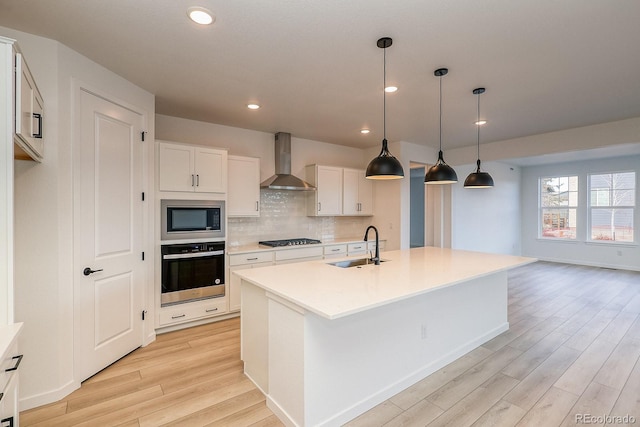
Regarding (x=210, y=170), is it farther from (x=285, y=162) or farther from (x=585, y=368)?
(x=585, y=368)

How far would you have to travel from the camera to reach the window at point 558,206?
7.71 meters

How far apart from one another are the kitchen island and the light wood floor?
148mm

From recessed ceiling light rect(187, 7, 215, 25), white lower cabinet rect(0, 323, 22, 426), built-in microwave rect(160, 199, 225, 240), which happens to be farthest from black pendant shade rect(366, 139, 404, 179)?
white lower cabinet rect(0, 323, 22, 426)

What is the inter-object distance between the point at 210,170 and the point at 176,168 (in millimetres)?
390

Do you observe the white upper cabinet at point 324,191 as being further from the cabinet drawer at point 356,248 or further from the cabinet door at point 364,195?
the cabinet drawer at point 356,248

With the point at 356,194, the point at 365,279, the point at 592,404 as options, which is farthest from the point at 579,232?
the point at 365,279

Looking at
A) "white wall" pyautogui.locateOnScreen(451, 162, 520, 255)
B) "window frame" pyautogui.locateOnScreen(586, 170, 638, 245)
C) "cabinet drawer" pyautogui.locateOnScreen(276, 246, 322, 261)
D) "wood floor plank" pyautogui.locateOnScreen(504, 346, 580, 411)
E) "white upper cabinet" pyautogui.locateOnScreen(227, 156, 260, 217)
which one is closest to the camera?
"wood floor plank" pyautogui.locateOnScreen(504, 346, 580, 411)

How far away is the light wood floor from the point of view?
2053 millimetres

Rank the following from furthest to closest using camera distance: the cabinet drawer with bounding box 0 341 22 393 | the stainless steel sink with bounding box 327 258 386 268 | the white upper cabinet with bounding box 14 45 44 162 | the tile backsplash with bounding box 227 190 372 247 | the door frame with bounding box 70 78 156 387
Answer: the tile backsplash with bounding box 227 190 372 247, the stainless steel sink with bounding box 327 258 386 268, the door frame with bounding box 70 78 156 387, the white upper cabinet with bounding box 14 45 44 162, the cabinet drawer with bounding box 0 341 22 393

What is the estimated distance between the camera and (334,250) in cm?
480

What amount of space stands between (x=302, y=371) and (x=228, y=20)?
2254 mm

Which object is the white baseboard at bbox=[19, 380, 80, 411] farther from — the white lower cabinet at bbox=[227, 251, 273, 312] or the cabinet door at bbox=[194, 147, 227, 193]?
the cabinet door at bbox=[194, 147, 227, 193]

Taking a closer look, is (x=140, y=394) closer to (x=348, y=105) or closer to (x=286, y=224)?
(x=286, y=224)

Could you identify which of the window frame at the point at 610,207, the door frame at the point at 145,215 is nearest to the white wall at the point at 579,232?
the window frame at the point at 610,207
